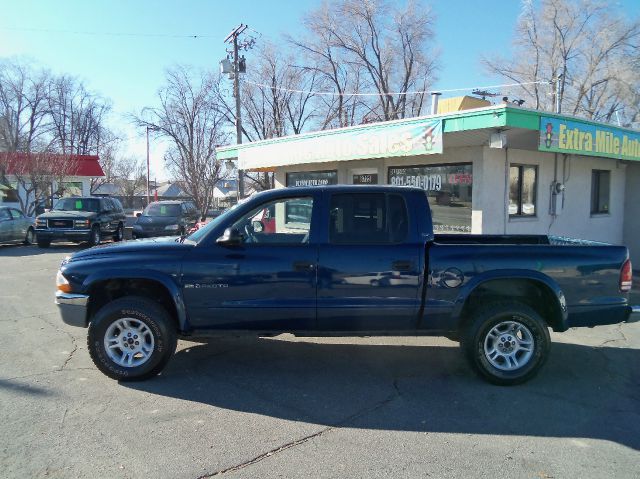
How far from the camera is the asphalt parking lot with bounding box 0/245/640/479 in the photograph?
11.0ft

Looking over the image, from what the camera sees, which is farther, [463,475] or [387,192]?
[387,192]

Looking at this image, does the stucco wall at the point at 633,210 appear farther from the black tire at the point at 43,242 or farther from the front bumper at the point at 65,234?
the black tire at the point at 43,242

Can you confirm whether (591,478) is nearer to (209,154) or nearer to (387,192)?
(387,192)

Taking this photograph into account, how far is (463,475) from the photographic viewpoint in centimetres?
324

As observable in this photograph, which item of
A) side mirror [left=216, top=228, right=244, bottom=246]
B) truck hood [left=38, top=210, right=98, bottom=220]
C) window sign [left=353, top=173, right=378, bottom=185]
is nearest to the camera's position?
side mirror [left=216, top=228, right=244, bottom=246]

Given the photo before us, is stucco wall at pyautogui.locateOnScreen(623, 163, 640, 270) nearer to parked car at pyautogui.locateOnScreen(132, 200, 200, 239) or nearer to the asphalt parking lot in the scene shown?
the asphalt parking lot

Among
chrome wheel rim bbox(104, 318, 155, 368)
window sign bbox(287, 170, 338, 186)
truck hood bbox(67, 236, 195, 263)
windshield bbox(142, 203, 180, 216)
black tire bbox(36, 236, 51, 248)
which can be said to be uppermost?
window sign bbox(287, 170, 338, 186)

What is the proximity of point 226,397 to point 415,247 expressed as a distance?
88.3 inches

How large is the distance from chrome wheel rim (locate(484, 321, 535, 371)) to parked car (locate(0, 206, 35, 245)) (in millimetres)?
17683

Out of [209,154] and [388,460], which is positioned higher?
[209,154]

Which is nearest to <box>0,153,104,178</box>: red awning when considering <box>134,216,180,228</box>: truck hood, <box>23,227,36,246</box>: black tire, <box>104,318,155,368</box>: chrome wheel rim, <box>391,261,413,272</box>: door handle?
<box>23,227,36,246</box>: black tire

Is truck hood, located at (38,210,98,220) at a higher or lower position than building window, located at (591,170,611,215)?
lower

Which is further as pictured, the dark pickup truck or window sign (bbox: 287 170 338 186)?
window sign (bbox: 287 170 338 186)

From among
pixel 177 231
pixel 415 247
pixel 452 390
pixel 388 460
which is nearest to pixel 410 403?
pixel 452 390
